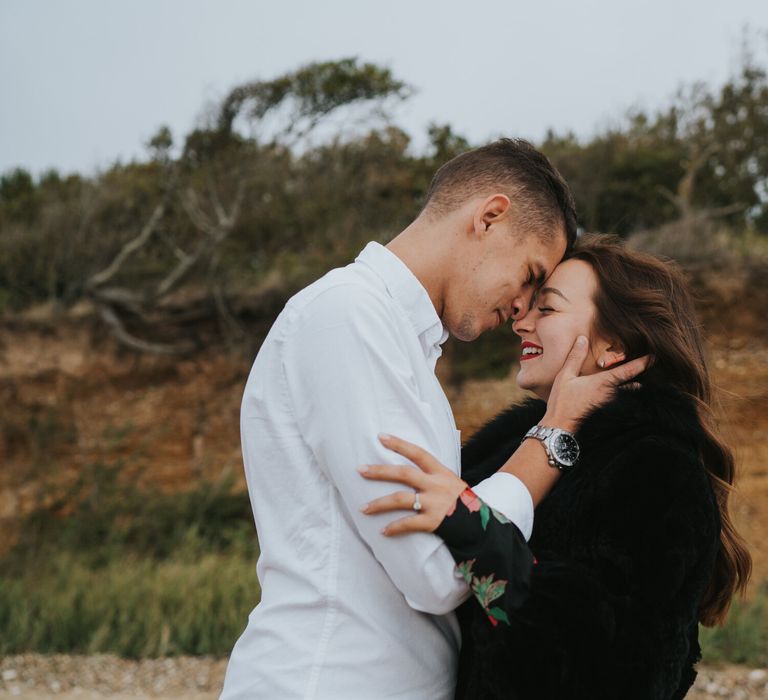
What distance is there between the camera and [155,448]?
13.1 metres

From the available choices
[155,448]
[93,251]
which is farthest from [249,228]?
[155,448]

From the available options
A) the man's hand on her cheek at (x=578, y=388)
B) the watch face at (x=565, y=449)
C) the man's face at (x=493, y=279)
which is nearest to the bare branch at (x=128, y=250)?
the man's face at (x=493, y=279)

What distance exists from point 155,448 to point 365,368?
11754 mm

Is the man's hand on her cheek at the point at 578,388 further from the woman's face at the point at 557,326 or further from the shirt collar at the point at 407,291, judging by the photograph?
the shirt collar at the point at 407,291

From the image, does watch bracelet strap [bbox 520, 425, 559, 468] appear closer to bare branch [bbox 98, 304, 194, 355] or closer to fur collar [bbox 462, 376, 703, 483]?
fur collar [bbox 462, 376, 703, 483]

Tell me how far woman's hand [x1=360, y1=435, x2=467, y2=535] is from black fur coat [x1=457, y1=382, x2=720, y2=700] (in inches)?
10.6

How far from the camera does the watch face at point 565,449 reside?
2232mm

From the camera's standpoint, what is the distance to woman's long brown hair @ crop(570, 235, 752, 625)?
255 cm

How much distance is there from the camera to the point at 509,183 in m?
2.52

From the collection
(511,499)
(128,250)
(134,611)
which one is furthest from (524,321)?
(128,250)

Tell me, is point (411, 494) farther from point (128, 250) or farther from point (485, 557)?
point (128, 250)

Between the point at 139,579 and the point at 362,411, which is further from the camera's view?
the point at 139,579

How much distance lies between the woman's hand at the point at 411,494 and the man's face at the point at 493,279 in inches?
23.7

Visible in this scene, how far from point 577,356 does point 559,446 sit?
0.45 meters
